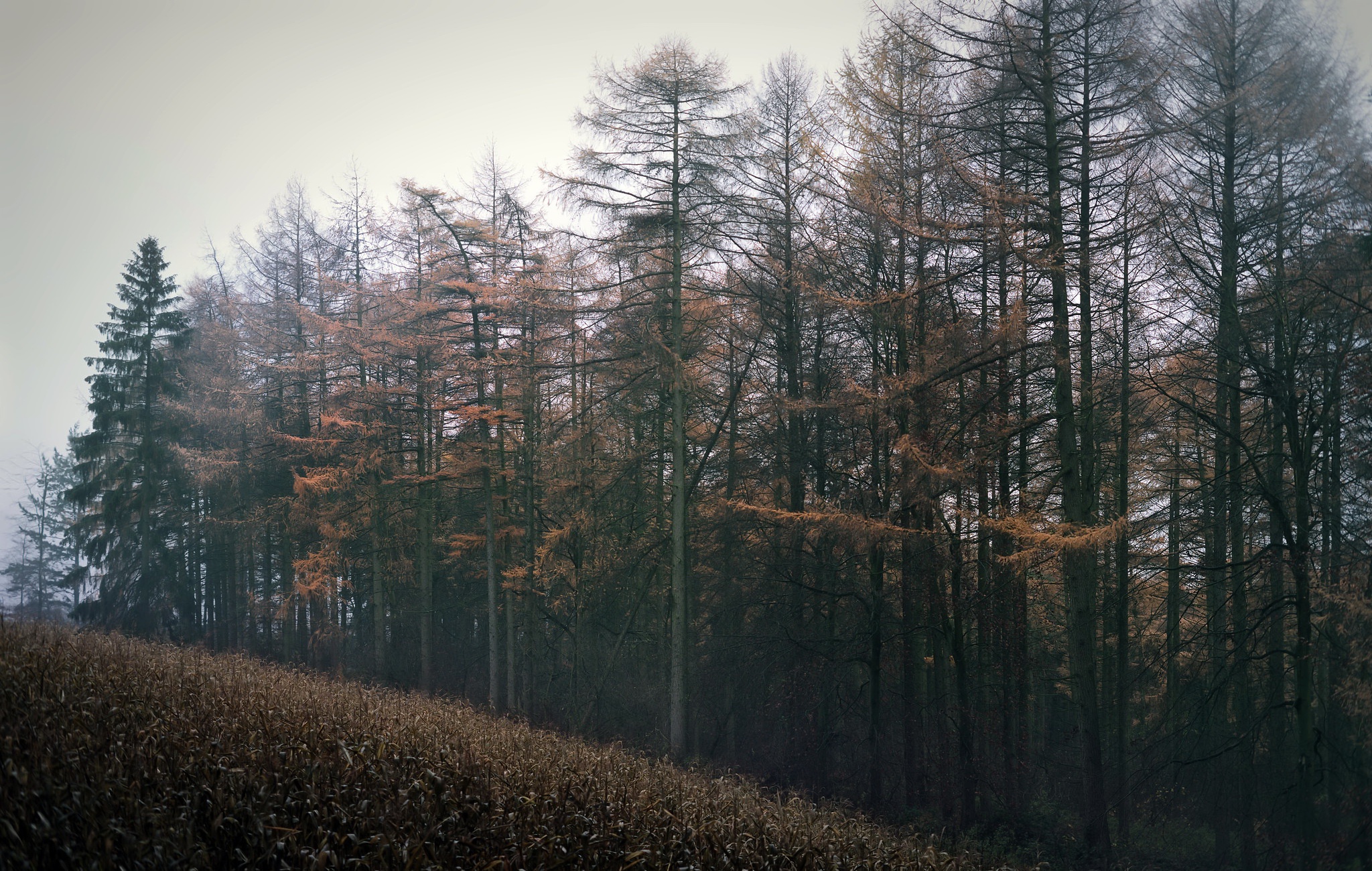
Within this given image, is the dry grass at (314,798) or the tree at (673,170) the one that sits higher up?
the tree at (673,170)

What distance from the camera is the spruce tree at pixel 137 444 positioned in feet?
88.7

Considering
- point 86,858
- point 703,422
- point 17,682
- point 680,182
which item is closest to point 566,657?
point 703,422

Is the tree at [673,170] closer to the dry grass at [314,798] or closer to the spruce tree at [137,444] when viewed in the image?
the dry grass at [314,798]

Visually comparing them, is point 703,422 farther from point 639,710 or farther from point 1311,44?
point 1311,44

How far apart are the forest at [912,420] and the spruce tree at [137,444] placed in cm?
208

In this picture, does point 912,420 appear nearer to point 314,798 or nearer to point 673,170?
point 673,170

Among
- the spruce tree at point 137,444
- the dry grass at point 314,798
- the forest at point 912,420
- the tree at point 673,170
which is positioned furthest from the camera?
the spruce tree at point 137,444

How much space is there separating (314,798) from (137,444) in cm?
2908

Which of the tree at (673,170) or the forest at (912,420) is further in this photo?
the tree at (673,170)

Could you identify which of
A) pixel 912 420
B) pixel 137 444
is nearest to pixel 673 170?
pixel 912 420

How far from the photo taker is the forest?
32.6ft

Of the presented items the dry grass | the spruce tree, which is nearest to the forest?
the spruce tree

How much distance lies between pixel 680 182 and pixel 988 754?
39.5 feet

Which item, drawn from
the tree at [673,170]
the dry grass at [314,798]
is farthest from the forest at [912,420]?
the dry grass at [314,798]
